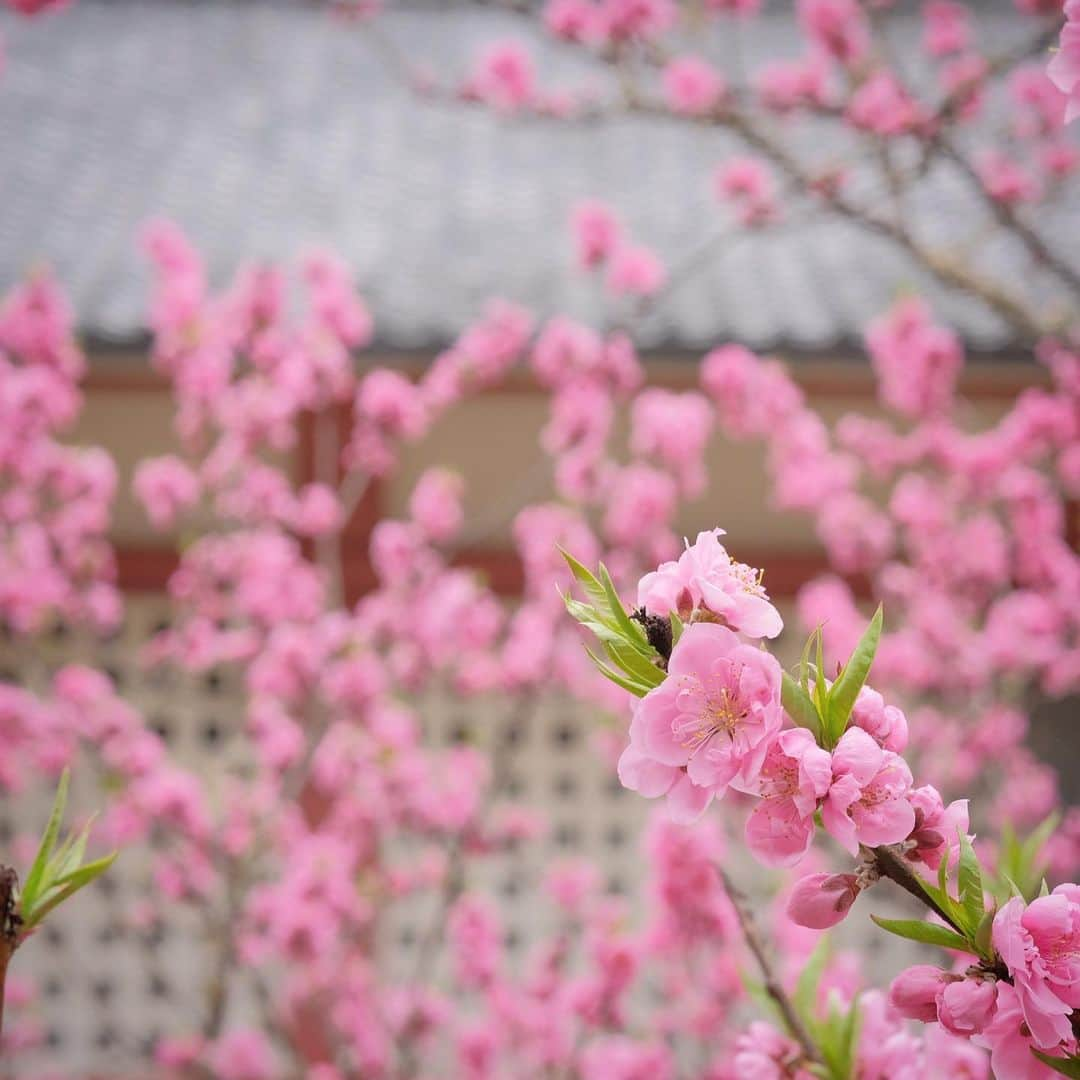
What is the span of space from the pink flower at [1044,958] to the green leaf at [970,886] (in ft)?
0.10

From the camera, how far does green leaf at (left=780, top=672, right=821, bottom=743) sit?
3.04ft

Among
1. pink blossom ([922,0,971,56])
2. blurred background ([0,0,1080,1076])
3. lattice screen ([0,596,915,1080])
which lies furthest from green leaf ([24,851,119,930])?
pink blossom ([922,0,971,56])

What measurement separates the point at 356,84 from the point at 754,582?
7.96 m

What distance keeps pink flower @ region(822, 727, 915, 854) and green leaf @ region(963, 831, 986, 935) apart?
4 cm

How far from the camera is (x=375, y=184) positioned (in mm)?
6863

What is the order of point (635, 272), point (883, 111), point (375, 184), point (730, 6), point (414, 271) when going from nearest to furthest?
point (883, 111), point (730, 6), point (635, 272), point (414, 271), point (375, 184)

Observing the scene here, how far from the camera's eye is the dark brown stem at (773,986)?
1.25m

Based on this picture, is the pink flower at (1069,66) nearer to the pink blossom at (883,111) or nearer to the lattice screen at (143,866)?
the pink blossom at (883,111)

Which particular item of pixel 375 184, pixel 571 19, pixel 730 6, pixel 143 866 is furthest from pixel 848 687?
pixel 375 184

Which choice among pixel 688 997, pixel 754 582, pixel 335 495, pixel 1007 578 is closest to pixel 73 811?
pixel 335 495

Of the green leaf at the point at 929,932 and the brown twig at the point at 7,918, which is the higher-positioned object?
the green leaf at the point at 929,932

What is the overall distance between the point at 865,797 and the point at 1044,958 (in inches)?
6.6

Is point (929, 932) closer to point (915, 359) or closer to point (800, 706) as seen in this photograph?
point (800, 706)

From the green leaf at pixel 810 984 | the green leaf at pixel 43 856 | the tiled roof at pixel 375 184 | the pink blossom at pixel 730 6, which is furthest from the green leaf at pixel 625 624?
the tiled roof at pixel 375 184
